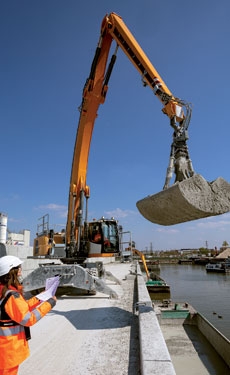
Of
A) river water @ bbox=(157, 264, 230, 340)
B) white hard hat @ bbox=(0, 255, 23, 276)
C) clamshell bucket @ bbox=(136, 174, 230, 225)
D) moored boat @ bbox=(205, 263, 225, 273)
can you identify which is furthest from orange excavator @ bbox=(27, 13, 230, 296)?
moored boat @ bbox=(205, 263, 225, 273)

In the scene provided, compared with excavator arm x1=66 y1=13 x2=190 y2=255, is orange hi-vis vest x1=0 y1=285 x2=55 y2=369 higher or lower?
lower

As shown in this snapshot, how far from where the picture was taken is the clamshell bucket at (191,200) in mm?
4332

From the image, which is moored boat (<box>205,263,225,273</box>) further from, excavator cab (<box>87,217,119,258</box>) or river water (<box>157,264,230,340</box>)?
excavator cab (<box>87,217,119,258</box>)

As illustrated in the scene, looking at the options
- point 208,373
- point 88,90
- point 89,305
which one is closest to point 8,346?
point 89,305

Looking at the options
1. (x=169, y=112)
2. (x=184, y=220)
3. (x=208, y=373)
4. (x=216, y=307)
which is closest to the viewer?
(x=184, y=220)

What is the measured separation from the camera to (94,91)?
38.1 ft

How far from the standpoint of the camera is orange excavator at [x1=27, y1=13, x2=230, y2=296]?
4515 millimetres

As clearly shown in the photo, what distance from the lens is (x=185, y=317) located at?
12.1 m

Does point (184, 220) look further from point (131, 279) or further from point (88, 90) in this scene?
point (88, 90)

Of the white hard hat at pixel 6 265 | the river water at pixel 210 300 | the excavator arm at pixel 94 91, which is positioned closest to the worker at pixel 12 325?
the white hard hat at pixel 6 265

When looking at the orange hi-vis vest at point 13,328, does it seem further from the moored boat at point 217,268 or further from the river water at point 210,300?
the moored boat at point 217,268

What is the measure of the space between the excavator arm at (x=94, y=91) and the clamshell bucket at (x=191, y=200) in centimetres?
511

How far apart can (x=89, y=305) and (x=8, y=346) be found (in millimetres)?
4574

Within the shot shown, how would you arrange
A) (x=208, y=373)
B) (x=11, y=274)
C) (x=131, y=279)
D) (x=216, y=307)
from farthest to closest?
(x=216, y=307)
(x=131, y=279)
(x=208, y=373)
(x=11, y=274)
